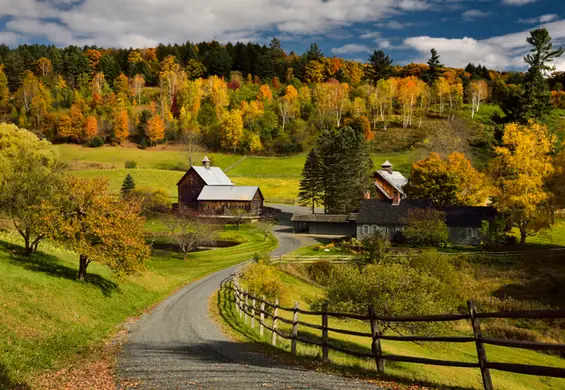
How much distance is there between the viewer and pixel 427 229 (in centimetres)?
5528

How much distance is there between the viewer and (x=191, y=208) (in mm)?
87125

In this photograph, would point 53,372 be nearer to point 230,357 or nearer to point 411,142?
point 230,357

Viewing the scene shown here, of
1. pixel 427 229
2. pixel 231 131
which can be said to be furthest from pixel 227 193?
pixel 231 131

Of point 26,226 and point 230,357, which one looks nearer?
point 230,357

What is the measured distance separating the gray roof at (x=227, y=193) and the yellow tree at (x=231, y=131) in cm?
4858

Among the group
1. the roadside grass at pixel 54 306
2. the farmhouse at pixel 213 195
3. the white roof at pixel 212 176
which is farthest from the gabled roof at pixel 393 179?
the roadside grass at pixel 54 306

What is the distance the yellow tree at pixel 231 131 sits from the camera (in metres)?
134

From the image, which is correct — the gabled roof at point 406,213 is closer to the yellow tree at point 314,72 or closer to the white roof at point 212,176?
the white roof at point 212,176

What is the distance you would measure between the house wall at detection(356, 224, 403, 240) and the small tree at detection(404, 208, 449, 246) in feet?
9.41

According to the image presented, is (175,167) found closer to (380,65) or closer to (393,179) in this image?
(393,179)

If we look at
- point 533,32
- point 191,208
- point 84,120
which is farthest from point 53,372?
point 84,120

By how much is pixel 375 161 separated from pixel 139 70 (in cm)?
12539

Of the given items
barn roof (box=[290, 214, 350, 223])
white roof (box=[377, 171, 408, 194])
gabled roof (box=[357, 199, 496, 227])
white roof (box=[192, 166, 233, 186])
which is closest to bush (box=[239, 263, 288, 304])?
gabled roof (box=[357, 199, 496, 227])

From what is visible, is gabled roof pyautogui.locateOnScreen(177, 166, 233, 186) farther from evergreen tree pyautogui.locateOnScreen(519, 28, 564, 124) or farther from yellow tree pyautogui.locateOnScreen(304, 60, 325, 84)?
yellow tree pyautogui.locateOnScreen(304, 60, 325, 84)
